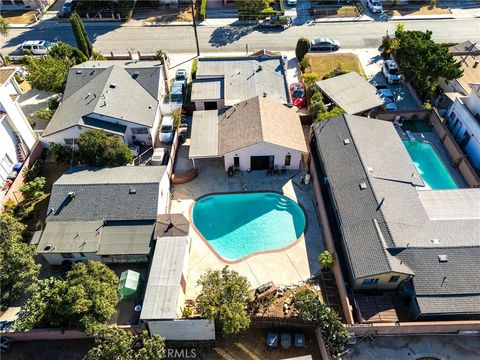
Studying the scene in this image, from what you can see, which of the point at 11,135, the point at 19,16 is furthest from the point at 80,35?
the point at 19,16

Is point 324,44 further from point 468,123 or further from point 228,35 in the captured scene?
point 468,123

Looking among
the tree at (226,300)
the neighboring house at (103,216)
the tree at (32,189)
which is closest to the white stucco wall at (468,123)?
the tree at (226,300)

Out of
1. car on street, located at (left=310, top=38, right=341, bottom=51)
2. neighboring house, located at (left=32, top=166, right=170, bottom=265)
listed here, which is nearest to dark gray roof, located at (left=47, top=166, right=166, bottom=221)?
neighboring house, located at (left=32, top=166, right=170, bottom=265)

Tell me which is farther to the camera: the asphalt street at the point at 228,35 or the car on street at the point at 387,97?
the asphalt street at the point at 228,35

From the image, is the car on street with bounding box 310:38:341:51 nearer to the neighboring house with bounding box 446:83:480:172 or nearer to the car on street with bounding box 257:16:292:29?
the car on street with bounding box 257:16:292:29

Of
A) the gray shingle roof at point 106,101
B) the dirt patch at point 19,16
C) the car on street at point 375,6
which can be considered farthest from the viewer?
the dirt patch at point 19,16

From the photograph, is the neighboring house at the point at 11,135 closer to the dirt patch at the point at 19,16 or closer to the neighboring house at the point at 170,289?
the neighboring house at the point at 170,289

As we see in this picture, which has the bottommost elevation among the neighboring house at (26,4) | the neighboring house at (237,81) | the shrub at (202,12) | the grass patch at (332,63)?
the grass patch at (332,63)
